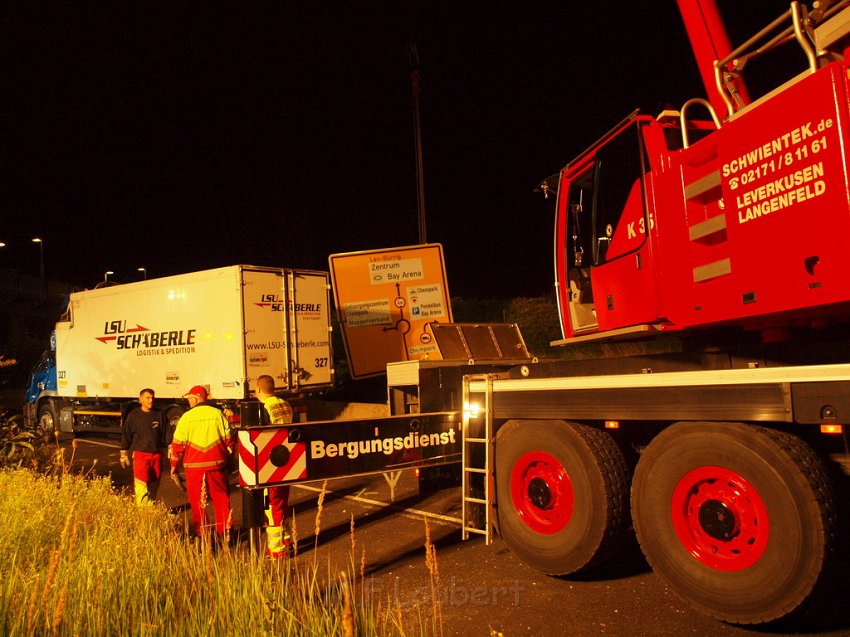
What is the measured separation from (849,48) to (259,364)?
11229 millimetres

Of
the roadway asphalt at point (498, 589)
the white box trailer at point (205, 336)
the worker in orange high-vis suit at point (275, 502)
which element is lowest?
the roadway asphalt at point (498, 589)

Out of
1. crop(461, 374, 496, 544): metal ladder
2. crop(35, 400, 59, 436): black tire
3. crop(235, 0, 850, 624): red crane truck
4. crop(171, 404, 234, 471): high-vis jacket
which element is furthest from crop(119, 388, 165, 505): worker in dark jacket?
crop(35, 400, 59, 436): black tire

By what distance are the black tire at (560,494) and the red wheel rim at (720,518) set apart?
24.0 inches

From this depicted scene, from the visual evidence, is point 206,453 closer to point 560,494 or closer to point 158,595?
point 158,595

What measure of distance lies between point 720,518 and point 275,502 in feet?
12.9

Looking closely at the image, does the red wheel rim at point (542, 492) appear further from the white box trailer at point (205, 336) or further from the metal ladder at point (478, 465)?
the white box trailer at point (205, 336)

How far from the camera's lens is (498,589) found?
5.14m

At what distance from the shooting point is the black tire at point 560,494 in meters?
4.92

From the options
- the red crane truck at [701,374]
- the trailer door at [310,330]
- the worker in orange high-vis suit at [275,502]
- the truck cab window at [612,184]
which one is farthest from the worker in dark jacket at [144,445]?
the truck cab window at [612,184]

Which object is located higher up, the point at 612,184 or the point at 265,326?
the point at 612,184

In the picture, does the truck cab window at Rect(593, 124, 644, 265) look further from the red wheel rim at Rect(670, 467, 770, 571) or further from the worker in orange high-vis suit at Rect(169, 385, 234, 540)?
the worker in orange high-vis suit at Rect(169, 385, 234, 540)

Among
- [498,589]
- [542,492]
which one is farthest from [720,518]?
A: [498,589]

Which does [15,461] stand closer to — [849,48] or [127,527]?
[127,527]

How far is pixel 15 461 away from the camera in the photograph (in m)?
9.09
